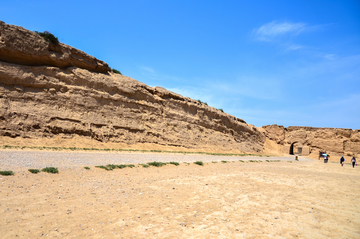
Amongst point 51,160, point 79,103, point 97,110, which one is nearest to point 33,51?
point 79,103

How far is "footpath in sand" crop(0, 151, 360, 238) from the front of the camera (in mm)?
4090

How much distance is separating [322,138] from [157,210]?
58409 millimetres

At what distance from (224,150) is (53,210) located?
35021 millimetres

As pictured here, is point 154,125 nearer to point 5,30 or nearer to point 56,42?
point 56,42

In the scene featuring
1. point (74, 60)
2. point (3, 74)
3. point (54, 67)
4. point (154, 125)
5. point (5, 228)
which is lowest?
point (5, 228)

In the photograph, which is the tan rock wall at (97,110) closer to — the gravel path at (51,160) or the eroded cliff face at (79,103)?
the eroded cliff face at (79,103)

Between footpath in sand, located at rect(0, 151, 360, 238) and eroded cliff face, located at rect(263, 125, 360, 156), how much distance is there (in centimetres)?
5124

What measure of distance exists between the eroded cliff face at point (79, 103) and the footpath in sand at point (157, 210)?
53.9 feet

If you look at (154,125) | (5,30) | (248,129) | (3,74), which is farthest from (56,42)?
(248,129)

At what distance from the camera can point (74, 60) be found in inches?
1040

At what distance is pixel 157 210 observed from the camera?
17.4ft

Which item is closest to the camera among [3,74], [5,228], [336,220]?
[5,228]

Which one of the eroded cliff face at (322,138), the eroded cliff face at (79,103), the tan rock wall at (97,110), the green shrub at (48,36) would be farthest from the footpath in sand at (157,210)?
the eroded cliff face at (322,138)

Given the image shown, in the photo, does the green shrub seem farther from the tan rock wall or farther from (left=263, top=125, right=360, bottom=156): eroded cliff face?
(left=263, top=125, right=360, bottom=156): eroded cliff face
